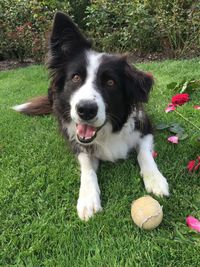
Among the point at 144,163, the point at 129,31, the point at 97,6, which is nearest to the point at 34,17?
the point at 97,6

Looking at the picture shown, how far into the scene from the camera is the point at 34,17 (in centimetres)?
848

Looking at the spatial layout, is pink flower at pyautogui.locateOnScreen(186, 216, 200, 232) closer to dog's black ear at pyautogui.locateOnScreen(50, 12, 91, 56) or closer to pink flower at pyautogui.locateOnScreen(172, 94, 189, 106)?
dog's black ear at pyautogui.locateOnScreen(50, 12, 91, 56)

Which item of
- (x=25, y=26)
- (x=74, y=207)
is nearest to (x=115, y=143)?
(x=74, y=207)

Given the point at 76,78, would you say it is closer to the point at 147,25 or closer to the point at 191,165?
the point at 191,165

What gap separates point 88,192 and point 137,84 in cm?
105

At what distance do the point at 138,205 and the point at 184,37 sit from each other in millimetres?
5911

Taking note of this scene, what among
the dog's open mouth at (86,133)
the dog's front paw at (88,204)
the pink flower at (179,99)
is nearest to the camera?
the dog's front paw at (88,204)

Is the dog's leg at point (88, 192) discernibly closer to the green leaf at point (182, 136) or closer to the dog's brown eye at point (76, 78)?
the dog's brown eye at point (76, 78)

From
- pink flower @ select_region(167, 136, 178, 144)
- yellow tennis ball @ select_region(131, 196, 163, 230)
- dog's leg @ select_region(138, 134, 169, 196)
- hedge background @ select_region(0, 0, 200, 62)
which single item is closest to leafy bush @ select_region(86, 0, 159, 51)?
hedge background @ select_region(0, 0, 200, 62)

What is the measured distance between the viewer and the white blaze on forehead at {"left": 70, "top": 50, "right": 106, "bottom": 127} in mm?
2684

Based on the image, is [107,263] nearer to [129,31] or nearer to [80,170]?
[80,170]

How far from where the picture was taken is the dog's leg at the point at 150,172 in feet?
8.70

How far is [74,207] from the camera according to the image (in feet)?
8.61

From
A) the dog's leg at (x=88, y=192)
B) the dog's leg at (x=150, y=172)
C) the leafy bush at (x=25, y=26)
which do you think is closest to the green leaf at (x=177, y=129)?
the dog's leg at (x=150, y=172)
